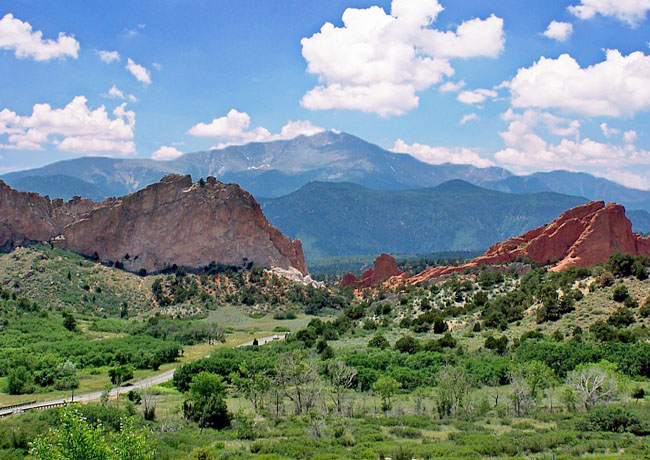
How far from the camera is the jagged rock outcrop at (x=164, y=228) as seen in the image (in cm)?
9925

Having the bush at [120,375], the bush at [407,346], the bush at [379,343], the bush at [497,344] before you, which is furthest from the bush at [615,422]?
the bush at [120,375]

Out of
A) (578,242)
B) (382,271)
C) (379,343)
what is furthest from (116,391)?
(382,271)

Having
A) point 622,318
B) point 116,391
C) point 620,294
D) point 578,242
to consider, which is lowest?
point 116,391

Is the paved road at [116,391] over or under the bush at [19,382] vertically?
under

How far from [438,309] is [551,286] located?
13.1 m

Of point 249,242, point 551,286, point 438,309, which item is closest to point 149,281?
point 249,242

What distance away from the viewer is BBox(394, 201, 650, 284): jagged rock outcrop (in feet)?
246

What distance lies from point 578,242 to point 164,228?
6542cm

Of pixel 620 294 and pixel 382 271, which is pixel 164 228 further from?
pixel 620 294

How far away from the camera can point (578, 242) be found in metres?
76.3

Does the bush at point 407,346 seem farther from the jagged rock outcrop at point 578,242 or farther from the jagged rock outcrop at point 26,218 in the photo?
the jagged rock outcrop at point 26,218

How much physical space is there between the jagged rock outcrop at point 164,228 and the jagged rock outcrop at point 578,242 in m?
33.2

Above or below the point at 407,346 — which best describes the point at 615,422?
below

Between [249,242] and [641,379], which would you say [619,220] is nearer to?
[641,379]
